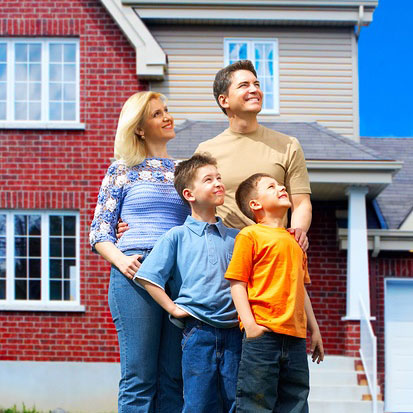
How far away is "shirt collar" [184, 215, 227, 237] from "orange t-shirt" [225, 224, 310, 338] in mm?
158

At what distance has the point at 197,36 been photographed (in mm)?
12547

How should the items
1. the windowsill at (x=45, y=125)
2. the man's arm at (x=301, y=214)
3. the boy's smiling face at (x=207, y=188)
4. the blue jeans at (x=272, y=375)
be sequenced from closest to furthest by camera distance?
the blue jeans at (x=272, y=375) → the boy's smiling face at (x=207, y=188) → the man's arm at (x=301, y=214) → the windowsill at (x=45, y=125)

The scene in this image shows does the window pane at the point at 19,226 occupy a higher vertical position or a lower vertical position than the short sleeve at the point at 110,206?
higher

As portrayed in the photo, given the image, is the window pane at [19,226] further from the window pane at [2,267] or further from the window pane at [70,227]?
the window pane at [70,227]

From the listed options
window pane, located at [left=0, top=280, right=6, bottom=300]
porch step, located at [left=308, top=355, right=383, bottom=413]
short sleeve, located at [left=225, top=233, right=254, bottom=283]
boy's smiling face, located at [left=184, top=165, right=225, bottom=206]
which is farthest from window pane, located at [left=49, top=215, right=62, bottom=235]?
short sleeve, located at [left=225, top=233, right=254, bottom=283]

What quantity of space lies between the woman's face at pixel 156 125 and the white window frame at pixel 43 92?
8.21m

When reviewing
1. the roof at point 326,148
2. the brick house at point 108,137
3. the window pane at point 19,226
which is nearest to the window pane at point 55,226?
the brick house at point 108,137

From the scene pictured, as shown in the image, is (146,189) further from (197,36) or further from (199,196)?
(197,36)

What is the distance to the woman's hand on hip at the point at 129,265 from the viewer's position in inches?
139

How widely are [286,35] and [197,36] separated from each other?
1.49m

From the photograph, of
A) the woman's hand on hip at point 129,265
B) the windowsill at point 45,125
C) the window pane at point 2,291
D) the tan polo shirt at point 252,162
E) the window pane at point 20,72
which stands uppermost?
the window pane at point 20,72

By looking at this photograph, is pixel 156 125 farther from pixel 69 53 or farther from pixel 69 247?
pixel 69 53

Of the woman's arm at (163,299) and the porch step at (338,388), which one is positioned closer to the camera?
the woman's arm at (163,299)

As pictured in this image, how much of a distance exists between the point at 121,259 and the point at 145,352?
1.48 ft
